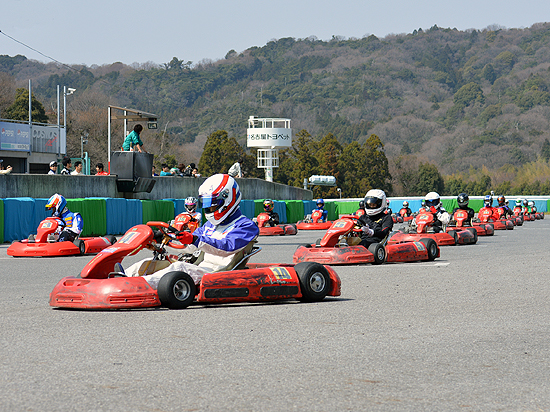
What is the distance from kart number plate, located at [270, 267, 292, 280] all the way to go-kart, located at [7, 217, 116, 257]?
7566 millimetres

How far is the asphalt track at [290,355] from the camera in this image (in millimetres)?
3908

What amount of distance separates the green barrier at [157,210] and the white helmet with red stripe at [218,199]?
57.4 ft

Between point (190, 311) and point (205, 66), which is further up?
point (205, 66)

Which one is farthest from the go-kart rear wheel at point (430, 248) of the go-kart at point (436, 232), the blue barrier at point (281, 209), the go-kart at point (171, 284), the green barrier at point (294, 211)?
the green barrier at point (294, 211)

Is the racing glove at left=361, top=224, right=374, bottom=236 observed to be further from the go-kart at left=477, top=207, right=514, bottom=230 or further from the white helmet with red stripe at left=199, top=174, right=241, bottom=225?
the go-kart at left=477, top=207, right=514, bottom=230

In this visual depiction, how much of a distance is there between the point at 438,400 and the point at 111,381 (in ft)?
5.77

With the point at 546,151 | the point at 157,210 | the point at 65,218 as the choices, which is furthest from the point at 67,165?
the point at 546,151

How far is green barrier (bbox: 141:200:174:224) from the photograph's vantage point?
2512cm

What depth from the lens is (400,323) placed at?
6.41 metres

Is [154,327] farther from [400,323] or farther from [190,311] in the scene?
[400,323]

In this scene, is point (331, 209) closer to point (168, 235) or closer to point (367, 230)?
point (367, 230)

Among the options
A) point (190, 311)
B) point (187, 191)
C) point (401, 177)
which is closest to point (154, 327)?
point (190, 311)

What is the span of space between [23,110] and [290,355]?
5671 centimetres

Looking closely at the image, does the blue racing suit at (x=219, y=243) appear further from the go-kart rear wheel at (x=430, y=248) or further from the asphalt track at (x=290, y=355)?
the go-kart rear wheel at (x=430, y=248)
